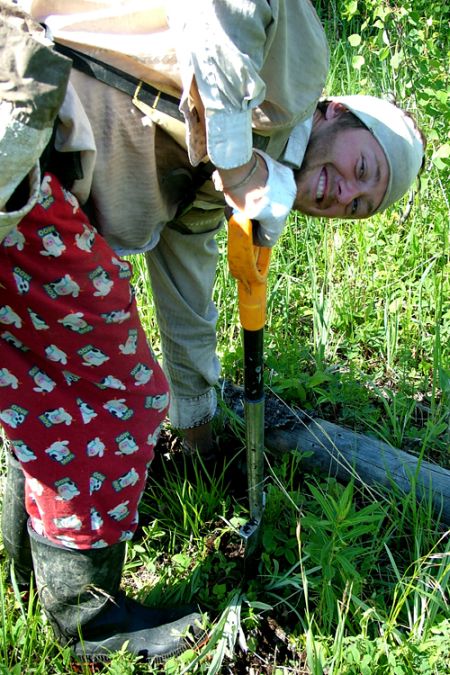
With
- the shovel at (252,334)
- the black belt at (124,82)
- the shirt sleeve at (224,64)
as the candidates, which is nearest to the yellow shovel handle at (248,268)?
the shovel at (252,334)

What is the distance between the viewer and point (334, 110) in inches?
74.4

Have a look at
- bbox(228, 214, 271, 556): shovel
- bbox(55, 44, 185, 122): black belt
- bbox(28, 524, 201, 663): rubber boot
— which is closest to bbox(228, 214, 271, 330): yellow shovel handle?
bbox(228, 214, 271, 556): shovel

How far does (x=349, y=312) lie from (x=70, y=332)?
1.66m

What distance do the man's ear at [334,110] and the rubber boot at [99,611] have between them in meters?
1.17

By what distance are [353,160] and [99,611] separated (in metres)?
1.25

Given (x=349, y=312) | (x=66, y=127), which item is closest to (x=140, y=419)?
(x=66, y=127)

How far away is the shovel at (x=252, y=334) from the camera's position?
5.21ft

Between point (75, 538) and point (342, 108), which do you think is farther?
point (342, 108)

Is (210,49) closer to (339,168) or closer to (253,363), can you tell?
(339,168)

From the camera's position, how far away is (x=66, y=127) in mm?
1354

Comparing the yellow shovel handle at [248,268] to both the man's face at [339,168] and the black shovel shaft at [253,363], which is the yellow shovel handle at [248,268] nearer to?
the black shovel shaft at [253,363]

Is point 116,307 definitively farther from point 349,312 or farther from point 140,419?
point 349,312

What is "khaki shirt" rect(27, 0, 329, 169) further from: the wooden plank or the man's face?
the wooden plank

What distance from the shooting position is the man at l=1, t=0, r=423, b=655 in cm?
138
